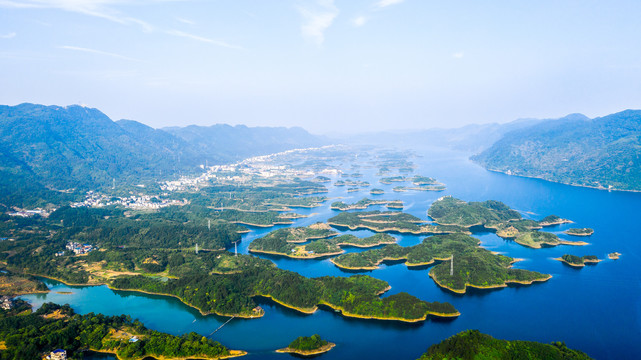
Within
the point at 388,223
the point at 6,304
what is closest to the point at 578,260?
the point at 388,223

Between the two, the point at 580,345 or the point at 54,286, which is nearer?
the point at 580,345

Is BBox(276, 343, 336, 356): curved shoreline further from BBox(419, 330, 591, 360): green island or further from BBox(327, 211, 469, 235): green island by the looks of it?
BBox(327, 211, 469, 235): green island

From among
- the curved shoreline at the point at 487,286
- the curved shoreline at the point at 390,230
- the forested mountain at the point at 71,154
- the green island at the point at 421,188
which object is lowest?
the curved shoreline at the point at 487,286

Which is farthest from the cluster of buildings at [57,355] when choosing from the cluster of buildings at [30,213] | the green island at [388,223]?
the cluster of buildings at [30,213]

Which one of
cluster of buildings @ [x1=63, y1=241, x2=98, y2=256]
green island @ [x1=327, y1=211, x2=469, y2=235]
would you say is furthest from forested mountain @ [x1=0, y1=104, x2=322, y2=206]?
green island @ [x1=327, y1=211, x2=469, y2=235]

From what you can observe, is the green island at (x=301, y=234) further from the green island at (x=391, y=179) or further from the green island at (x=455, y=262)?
the green island at (x=391, y=179)

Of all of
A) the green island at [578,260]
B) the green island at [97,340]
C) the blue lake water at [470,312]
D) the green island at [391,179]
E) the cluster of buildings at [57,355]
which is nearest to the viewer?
the cluster of buildings at [57,355]

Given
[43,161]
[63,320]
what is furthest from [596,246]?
[43,161]

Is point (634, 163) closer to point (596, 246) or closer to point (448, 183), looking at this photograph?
point (448, 183)
